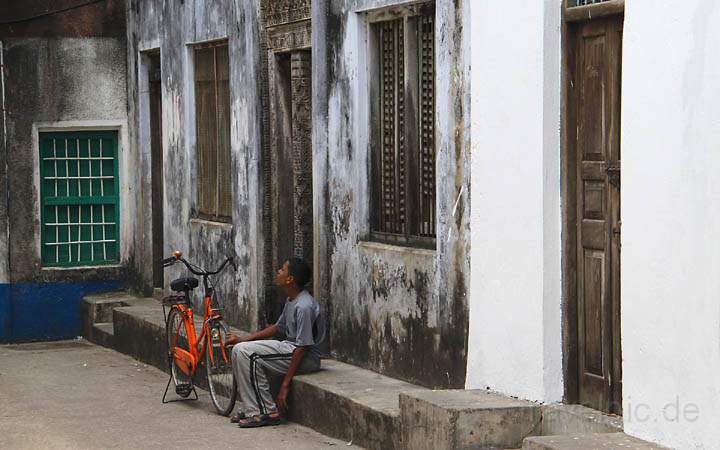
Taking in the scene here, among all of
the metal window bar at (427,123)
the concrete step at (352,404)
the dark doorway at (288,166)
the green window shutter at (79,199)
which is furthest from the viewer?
the green window shutter at (79,199)

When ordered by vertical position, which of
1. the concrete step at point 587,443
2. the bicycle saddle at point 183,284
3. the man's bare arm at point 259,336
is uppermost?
the bicycle saddle at point 183,284

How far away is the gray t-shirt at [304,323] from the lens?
34.0 feet

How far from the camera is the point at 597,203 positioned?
26.6ft

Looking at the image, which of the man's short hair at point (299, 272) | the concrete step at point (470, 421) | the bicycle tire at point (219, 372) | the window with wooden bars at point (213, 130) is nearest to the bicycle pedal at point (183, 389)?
the bicycle tire at point (219, 372)

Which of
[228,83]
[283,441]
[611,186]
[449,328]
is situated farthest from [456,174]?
[228,83]

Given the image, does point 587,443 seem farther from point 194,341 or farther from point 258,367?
point 194,341

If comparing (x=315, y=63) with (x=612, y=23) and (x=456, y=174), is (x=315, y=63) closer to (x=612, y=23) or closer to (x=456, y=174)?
(x=456, y=174)

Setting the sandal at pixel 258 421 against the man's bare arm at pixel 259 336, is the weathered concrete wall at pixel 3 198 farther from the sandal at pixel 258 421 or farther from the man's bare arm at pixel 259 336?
the sandal at pixel 258 421

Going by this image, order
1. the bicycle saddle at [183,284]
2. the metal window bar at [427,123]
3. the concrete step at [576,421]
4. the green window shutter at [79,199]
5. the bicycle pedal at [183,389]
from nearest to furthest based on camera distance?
the concrete step at [576,421]
the metal window bar at [427,123]
the bicycle saddle at [183,284]
the bicycle pedal at [183,389]
the green window shutter at [79,199]

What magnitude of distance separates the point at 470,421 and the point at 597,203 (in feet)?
4.68

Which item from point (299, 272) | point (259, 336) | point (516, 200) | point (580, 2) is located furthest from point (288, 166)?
point (580, 2)

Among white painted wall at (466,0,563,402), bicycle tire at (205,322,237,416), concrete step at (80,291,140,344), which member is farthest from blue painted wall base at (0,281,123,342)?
white painted wall at (466,0,563,402)

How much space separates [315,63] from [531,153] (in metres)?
3.39

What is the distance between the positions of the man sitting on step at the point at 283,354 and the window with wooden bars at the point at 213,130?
3.46 metres
